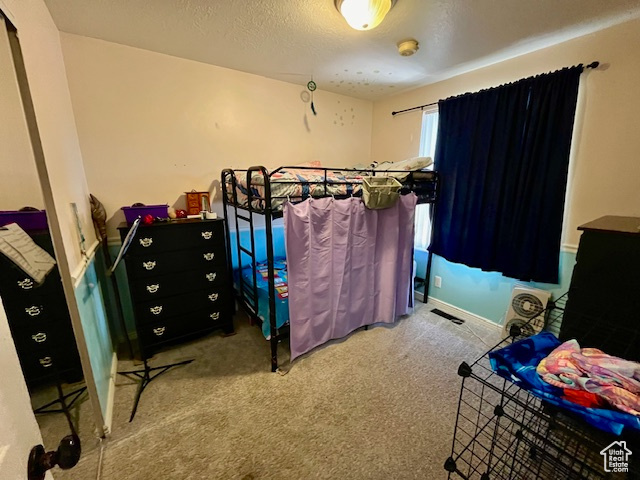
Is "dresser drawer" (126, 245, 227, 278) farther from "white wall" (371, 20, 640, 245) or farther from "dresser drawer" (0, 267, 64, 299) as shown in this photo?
"white wall" (371, 20, 640, 245)

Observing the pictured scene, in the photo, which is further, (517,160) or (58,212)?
(517,160)

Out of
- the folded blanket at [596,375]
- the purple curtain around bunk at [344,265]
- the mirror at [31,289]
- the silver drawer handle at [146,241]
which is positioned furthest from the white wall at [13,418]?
the silver drawer handle at [146,241]

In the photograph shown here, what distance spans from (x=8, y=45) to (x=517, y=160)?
123 inches

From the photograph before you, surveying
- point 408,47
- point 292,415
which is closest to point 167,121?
point 408,47

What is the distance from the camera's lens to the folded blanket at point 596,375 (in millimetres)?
749

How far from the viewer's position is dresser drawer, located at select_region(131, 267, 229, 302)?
6.69ft

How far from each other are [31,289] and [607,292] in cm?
280

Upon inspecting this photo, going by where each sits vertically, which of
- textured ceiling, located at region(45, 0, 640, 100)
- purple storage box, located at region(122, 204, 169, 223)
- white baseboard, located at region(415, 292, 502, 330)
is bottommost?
white baseboard, located at region(415, 292, 502, 330)

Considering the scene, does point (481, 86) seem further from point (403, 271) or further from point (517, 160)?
point (403, 271)

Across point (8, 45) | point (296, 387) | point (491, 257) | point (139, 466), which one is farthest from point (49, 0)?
point (491, 257)

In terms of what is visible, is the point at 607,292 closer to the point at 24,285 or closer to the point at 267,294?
the point at 267,294

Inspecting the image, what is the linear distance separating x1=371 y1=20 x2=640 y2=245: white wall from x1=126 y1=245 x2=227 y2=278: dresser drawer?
2.94 m

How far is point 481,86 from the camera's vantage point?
2439mm

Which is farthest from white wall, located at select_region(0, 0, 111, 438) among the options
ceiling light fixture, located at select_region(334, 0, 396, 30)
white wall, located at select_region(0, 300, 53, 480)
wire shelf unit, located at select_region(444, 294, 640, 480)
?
wire shelf unit, located at select_region(444, 294, 640, 480)
